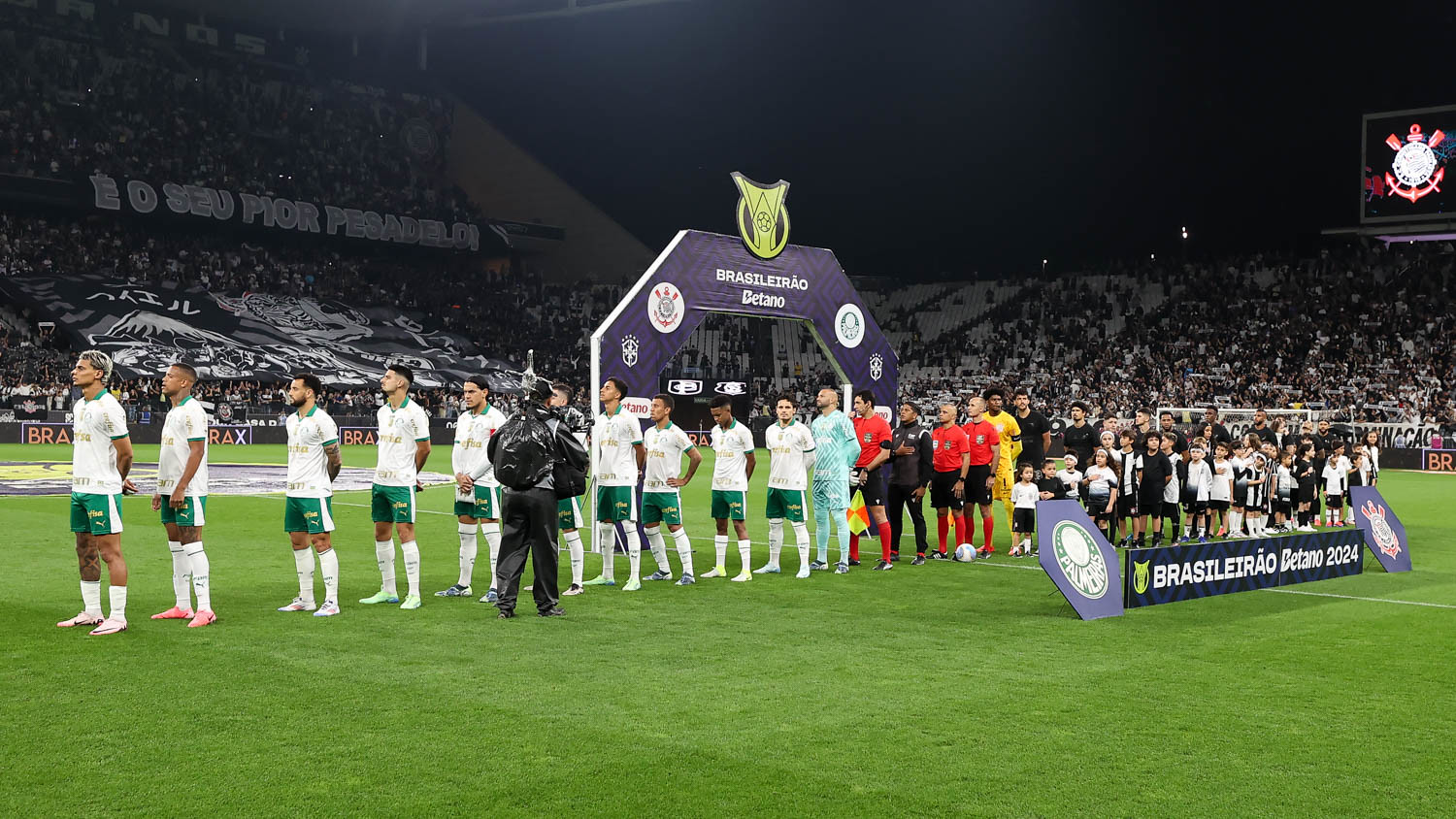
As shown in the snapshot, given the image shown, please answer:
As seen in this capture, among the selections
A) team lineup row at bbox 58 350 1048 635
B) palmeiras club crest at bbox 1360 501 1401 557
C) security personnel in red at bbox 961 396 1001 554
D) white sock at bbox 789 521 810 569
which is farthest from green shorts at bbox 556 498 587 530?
palmeiras club crest at bbox 1360 501 1401 557

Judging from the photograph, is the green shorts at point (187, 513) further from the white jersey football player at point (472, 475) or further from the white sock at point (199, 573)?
the white jersey football player at point (472, 475)

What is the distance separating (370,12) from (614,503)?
5174cm

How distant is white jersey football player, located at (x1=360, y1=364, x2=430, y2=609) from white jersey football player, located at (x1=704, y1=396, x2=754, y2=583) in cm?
327

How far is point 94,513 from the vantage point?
8.97 metres

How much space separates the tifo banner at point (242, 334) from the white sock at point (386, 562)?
3784cm

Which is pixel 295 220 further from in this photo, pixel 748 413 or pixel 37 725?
pixel 37 725

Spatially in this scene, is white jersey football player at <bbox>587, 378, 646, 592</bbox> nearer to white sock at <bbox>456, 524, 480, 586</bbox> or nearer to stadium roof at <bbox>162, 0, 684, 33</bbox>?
white sock at <bbox>456, 524, 480, 586</bbox>

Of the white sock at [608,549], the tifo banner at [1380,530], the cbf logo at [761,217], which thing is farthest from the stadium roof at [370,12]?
the tifo banner at [1380,530]

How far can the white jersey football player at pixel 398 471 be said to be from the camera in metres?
10.5

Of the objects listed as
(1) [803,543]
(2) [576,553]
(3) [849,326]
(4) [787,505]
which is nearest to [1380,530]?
(1) [803,543]

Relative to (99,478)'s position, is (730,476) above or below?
below

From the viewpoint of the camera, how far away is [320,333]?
53.8 metres

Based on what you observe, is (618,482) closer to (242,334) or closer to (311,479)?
(311,479)

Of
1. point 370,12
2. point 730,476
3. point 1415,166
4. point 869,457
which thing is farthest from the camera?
point 370,12
